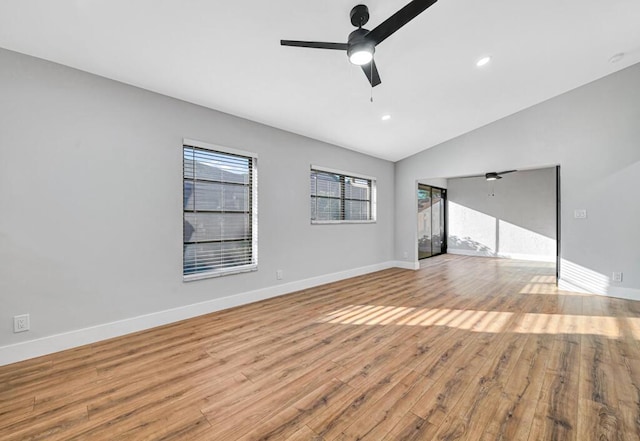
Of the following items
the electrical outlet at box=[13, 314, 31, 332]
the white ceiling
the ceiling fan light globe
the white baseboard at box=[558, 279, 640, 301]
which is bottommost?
the white baseboard at box=[558, 279, 640, 301]

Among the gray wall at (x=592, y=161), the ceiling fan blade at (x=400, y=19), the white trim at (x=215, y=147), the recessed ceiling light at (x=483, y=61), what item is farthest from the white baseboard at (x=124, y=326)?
the gray wall at (x=592, y=161)

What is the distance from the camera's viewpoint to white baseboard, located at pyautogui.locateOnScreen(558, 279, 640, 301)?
3918 mm

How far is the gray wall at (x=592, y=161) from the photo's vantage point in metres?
3.94

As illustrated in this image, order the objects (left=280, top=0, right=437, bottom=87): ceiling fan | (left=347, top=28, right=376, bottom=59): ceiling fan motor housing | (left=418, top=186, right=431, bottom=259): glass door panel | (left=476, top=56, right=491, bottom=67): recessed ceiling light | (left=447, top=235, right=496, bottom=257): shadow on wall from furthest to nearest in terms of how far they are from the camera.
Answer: (left=447, top=235, right=496, bottom=257): shadow on wall < (left=418, top=186, right=431, bottom=259): glass door panel < (left=476, top=56, right=491, bottom=67): recessed ceiling light < (left=347, top=28, right=376, bottom=59): ceiling fan motor housing < (left=280, top=0, right=437, bottom=87): ceiling fan

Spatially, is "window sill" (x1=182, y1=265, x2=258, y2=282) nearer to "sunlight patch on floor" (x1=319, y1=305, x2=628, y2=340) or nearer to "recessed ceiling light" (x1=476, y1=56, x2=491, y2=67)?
"sunlight patch on floor" (x1=319, y1=305, x2=628, y2=340)

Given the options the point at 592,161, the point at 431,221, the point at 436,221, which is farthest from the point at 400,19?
the point at 436,221

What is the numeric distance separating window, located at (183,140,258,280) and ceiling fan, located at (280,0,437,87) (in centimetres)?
200

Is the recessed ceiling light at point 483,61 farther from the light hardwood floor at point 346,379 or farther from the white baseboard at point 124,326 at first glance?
the white baseboard at point 124,326

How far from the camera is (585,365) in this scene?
85.2 inches

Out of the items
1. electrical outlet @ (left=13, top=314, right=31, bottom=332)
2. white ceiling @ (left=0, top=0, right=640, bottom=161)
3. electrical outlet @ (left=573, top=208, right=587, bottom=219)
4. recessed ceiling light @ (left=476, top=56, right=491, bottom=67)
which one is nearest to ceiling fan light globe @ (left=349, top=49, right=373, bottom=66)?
white ceiling @ (left=0, top=0, right=640, bottom=161)

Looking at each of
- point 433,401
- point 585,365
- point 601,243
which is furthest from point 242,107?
point 601,243

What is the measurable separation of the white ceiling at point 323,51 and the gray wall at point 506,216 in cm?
433

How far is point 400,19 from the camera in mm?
1745

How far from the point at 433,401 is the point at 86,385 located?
8.25ft
